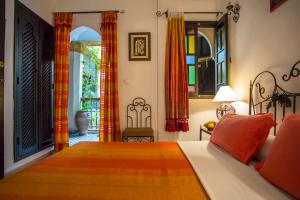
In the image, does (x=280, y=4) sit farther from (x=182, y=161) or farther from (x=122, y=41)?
(x=122, y=41)

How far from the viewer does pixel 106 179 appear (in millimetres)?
1022

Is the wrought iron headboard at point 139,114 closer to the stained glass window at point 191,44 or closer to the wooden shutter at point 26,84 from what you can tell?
the stained glass window at point 191,44

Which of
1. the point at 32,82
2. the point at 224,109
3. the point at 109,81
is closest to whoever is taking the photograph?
the point at 32,82

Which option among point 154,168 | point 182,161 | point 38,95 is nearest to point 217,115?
point 182,161

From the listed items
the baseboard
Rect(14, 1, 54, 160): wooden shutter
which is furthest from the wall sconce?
the baseboard

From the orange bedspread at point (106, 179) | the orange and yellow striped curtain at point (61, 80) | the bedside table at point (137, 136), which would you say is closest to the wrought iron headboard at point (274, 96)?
the orange bedspread at point (106, 179)

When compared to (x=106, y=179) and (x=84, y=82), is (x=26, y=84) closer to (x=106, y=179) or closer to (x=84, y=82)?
(x=106, y=179)

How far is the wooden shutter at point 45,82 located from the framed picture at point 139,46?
1.33 m

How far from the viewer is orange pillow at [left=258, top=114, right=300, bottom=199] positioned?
794mm

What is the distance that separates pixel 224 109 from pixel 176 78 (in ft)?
2.90

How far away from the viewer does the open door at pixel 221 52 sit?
300 centimetres

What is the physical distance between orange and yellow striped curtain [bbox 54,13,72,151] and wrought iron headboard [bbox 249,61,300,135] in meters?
2.79

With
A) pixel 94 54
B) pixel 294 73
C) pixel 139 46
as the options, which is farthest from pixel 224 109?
pixel 94 54

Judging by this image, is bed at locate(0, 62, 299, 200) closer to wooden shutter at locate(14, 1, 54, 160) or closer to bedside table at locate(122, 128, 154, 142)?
bedside table at locate(122, 128, 154, 142)
